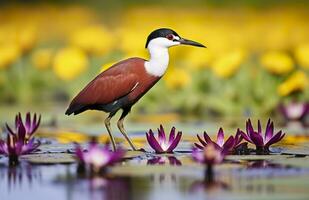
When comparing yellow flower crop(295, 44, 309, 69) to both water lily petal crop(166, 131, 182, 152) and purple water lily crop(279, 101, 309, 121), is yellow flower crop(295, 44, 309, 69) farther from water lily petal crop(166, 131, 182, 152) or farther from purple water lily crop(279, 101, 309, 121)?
water lily petal crop(166, 131, 182, 152)

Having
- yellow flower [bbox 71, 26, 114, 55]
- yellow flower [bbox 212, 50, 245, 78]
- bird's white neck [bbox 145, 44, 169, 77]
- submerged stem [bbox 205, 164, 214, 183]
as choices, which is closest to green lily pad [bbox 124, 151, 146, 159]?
bird's white neck [bbox 145, 44, 169, 77]

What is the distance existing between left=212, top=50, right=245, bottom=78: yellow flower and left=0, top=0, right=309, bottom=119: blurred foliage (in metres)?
0.01

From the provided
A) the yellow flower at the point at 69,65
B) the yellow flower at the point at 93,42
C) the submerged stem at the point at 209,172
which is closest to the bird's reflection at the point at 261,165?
the submerged stem at the point at 209,172

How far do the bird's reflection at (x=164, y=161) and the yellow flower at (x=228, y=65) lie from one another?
4.52m

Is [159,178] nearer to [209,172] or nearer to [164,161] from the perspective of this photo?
[209,172]

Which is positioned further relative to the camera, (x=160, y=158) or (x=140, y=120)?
(x=140, y=120)

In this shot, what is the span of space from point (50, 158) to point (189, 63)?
20.3ft

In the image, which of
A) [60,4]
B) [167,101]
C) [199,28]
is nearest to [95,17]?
[60,4]

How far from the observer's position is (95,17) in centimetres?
2302

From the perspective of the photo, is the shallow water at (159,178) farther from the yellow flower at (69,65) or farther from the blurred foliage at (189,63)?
the yellow flower at (69,65)

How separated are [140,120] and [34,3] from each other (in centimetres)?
1529

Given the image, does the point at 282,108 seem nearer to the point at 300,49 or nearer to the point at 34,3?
the point at 300,49

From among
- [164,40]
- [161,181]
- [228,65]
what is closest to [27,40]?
[228,65]

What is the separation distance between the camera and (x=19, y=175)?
6.80 meters
